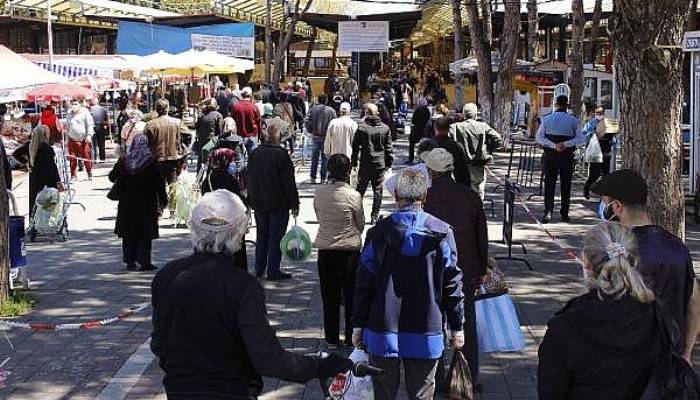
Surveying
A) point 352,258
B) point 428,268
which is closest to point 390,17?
point 352,258

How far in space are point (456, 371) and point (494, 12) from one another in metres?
33.0

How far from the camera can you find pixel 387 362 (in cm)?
573

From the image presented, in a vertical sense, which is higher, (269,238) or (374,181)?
(374,181)

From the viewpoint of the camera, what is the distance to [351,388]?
515 centimetres

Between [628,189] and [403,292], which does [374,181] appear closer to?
[403,292]

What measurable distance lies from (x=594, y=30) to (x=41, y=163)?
60.6ft

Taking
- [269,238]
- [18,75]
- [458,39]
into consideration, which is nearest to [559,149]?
[269,238]

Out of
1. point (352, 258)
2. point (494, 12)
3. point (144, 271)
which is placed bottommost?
point (144, 271)

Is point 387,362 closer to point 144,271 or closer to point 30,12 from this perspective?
point 144,271

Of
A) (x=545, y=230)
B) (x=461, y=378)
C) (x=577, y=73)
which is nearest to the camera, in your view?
(x=461, y=378)

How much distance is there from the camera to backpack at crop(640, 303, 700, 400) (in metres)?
3.65

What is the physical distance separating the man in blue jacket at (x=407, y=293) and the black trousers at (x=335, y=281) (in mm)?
2501

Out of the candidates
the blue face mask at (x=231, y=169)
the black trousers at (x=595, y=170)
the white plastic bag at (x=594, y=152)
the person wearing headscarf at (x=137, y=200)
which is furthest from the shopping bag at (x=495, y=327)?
the black trousers at (x=595, y=170)

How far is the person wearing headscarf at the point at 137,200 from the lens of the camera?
470 inches
